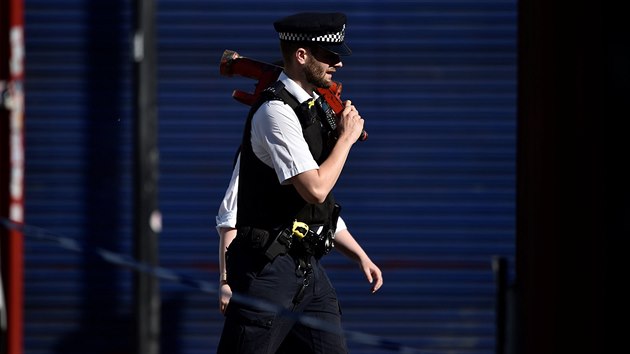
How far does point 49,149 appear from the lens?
8422 millimetres

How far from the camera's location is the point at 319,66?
5.27 meters

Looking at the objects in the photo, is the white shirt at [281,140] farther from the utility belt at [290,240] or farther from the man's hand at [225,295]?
the man's hand at [225,295]

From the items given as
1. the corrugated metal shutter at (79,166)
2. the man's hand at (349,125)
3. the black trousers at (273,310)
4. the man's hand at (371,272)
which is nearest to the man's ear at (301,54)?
the man's hand at (349,125)

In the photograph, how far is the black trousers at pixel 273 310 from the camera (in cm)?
505

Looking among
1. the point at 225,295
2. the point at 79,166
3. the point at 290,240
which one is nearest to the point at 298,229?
the point at 290,240

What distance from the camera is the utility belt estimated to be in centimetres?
511

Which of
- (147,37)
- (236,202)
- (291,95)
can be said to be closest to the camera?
(291,95)

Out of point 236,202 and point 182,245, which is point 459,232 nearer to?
point 182,245

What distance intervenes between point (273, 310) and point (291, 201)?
1.54 feet

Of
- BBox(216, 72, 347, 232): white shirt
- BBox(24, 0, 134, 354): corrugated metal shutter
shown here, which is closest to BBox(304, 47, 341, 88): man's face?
BBox(216, 72, 347, 232): white shirt

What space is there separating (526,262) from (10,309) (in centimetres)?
596

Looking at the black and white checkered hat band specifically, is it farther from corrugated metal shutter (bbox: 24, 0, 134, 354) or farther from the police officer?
corrugated metal shutter (bbox: 24, 0, 134, 354)

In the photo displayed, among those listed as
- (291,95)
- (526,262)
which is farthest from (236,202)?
(526,262)

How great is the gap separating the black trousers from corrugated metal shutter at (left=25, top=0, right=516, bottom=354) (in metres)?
3.02
